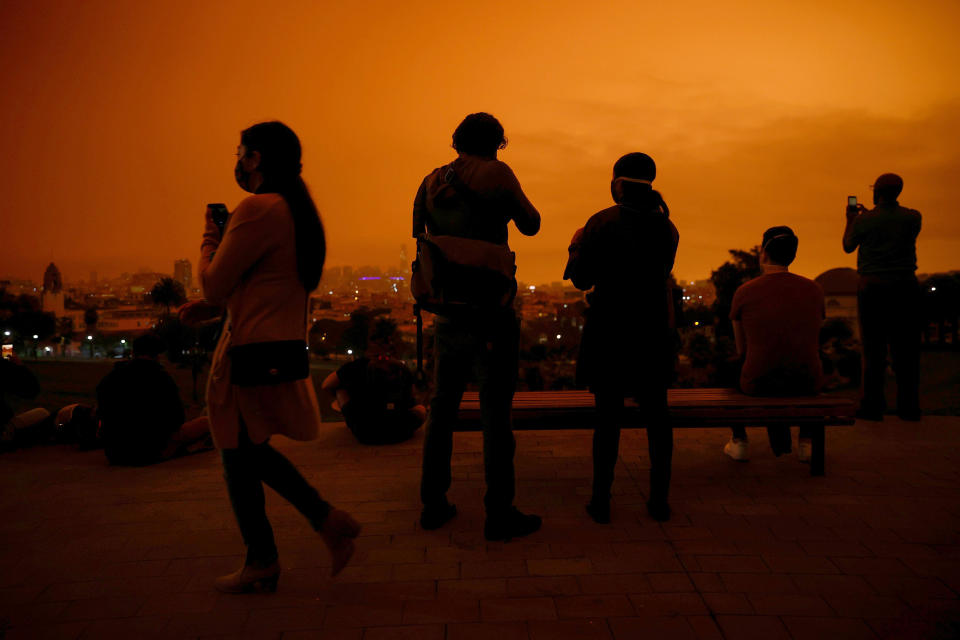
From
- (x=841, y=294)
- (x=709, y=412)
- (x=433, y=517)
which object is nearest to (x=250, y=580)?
(x=433, y=517)

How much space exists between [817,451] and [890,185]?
3.02 meters

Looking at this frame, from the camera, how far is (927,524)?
384 cm

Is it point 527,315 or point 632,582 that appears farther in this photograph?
point 527,315

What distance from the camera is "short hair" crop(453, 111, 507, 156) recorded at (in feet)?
11.8

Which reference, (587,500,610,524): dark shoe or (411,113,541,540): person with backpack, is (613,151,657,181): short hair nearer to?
(411,113,541,540): person with backpack

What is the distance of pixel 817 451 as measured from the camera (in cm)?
473

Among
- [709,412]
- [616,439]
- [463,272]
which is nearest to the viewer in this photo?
[463,272]

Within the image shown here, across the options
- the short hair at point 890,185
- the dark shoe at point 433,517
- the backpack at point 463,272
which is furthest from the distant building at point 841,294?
the dark shoe at point 433,517

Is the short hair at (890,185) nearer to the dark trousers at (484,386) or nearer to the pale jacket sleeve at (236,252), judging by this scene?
the dark trousers at (484,386)

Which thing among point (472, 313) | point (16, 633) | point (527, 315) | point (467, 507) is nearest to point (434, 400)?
point (472, 313)

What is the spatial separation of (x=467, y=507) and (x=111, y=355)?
4912 millimetres

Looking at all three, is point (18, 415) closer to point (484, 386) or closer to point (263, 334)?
point (263, 334)

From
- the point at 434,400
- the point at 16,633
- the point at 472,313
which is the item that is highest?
the point at 472,313

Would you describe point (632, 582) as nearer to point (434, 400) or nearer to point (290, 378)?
point (434, 400)
